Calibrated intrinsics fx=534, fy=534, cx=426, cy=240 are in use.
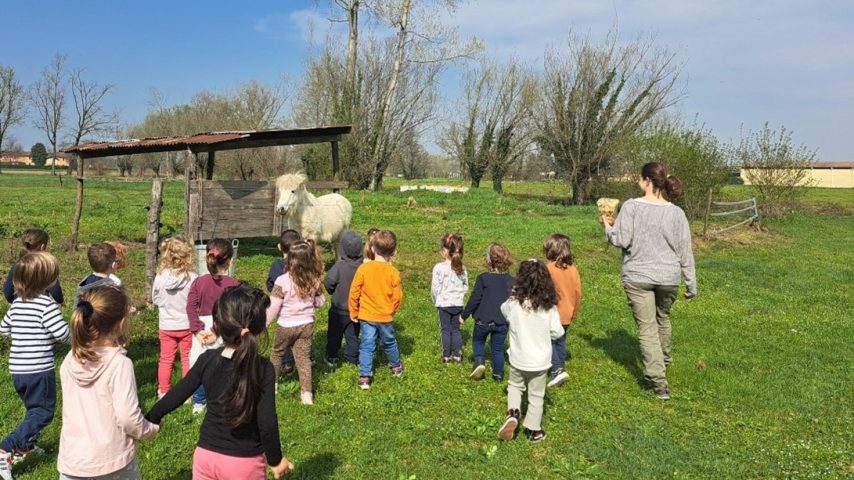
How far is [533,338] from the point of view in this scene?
14.7 ft

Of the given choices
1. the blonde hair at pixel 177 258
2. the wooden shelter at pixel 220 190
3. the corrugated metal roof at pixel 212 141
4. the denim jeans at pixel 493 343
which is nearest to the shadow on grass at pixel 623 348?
the denim jeans at pixel 493 343

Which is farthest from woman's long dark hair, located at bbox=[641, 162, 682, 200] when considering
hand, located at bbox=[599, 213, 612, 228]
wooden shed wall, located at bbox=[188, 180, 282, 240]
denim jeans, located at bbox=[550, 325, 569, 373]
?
wooden shed wall, located at bbox=[188, 180, 282, 240]

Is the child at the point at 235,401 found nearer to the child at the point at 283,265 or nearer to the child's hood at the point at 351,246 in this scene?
the child at the point at 283,265

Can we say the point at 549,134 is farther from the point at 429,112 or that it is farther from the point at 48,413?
the point at 48,413

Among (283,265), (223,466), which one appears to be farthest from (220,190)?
(223,466)

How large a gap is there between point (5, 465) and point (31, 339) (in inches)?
34.1

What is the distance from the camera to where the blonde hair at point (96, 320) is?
2.64m

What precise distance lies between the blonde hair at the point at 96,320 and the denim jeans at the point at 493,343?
3.56 meters

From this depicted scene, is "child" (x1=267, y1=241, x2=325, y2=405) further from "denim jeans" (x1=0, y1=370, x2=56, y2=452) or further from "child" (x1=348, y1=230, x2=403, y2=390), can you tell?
"denim jeans" (x1=0, y1=370, x2=56, y2=452)

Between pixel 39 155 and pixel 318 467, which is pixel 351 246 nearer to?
pixel 318 467

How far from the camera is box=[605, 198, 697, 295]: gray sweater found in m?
5.22

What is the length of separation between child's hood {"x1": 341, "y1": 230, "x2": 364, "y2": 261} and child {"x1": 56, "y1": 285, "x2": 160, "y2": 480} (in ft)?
10.1

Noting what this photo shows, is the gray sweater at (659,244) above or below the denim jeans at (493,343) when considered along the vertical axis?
above

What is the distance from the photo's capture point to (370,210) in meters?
22.2
